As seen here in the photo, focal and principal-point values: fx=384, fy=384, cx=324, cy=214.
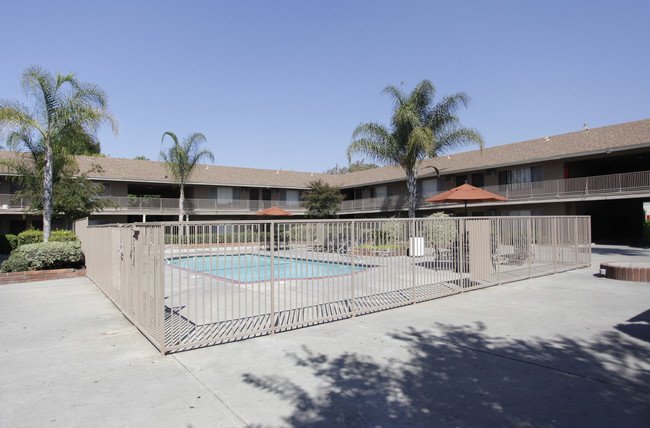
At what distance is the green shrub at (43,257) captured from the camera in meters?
11.8

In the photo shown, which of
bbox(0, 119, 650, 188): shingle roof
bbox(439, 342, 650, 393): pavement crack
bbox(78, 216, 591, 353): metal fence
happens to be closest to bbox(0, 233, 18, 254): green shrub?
bbox(0, 119, 650, 188): shingle roof

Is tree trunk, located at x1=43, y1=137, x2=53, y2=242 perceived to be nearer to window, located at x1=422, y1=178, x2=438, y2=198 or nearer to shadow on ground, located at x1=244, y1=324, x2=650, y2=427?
shadow on ground, located at x1=244, y1=324, x2=650, y2=427

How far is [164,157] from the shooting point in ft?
97.9

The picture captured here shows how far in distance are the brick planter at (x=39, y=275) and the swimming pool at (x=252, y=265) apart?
8446mm

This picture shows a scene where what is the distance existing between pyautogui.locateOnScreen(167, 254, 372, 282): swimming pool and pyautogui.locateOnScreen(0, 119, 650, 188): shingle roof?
22884 mm

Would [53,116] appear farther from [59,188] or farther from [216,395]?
[216,395]

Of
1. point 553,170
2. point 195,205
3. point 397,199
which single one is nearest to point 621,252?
point 553,170

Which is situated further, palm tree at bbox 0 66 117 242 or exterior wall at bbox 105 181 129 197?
exterior wall at bbox 105 181 129 197

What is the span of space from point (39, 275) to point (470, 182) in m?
28.6

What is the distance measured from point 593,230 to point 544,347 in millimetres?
26065

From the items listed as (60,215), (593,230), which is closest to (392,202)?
(593,230)

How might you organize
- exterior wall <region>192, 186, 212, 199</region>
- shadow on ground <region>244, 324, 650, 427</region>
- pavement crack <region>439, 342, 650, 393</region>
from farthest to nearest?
exterior wall <region>192, 186, 212, 199</region> → pavement crack <region>439, 342, 650, 393</region> → shadow on ground <region>244, 324, 650, 427</region>

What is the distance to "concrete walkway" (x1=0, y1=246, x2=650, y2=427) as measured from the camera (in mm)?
3414

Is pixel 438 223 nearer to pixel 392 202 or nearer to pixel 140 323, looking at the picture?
pixel 140 323
